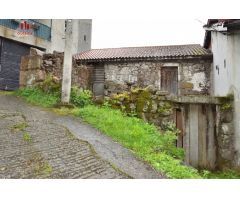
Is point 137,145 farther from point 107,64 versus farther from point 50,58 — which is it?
point 107,64

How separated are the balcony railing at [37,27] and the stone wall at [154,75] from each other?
3.07m

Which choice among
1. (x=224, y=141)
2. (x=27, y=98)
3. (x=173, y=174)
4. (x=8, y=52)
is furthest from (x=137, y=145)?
(x=8, y=52)

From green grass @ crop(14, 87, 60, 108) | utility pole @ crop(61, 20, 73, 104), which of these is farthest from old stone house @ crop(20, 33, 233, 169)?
utility pole @ crop(61, 20, 73, 104)

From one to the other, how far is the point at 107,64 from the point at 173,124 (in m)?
6.80

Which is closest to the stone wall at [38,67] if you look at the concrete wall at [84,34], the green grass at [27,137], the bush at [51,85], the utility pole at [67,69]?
the bush at [51,85]

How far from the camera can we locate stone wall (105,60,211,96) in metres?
11.0

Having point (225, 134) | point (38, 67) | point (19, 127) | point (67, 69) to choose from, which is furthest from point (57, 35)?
point (225, 134)

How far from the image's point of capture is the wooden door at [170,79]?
1138cm

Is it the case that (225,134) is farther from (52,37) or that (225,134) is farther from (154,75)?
(52,37)

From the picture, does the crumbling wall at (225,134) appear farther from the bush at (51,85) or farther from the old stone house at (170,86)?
the bush at (51,85)

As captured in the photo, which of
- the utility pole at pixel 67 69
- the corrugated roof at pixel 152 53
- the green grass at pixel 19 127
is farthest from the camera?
the corrugated roof at pixel 152 53

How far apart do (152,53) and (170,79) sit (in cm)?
152

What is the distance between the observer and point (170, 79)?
37.6 ft

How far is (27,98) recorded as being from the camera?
7.48 m
